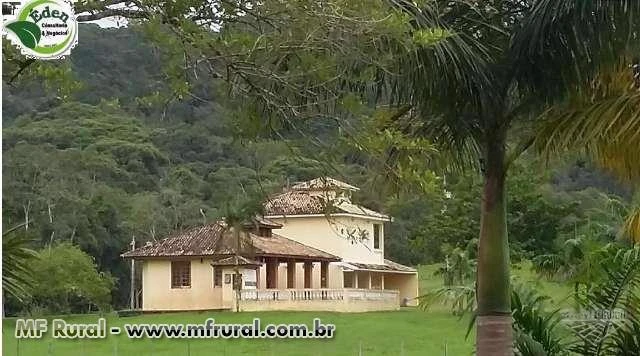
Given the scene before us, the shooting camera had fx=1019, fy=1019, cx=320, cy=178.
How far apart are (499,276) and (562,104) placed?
1.07 meters

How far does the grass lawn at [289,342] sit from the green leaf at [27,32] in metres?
13.6

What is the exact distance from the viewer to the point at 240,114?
511 centimetres

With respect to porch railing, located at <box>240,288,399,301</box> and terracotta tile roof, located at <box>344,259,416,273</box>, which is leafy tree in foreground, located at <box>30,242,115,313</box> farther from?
terracotta tile roof, located at <box>344,259,416,273</box>

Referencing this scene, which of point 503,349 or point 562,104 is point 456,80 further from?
point 503,349

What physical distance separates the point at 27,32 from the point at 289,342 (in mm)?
16635

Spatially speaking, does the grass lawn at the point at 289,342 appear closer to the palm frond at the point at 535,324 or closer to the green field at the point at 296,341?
the green field at the point at 296,341

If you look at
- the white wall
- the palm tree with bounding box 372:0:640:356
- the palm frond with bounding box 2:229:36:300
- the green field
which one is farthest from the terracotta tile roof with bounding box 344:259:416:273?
the palm frond with bounding box 2:229:36:300

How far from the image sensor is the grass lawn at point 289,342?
1833 cm

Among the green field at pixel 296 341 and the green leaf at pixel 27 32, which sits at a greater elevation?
the green leaf at pixel 27 32

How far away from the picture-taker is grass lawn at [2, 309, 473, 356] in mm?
18328

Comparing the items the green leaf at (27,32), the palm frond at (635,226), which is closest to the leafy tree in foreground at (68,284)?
the palm frond at (635,226)

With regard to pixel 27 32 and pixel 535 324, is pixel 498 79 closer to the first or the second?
pixel 535 324

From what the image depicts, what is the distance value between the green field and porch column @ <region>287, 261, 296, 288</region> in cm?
310

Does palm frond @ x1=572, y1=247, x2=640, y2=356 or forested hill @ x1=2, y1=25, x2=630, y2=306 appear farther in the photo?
forested hill @ x1=2, y1=25, x2=630, y2=306
